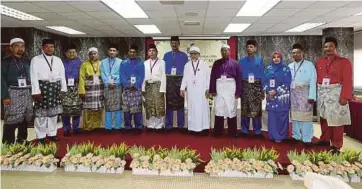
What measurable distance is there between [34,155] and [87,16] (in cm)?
450

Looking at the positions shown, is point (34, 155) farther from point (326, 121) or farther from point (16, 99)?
point (326, 121)

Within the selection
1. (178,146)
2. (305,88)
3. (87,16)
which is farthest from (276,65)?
(87,16)

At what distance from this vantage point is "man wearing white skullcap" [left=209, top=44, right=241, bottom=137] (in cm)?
502

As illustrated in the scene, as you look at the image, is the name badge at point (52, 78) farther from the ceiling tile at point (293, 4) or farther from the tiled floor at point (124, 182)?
the ceiling tile at point (293, 4)

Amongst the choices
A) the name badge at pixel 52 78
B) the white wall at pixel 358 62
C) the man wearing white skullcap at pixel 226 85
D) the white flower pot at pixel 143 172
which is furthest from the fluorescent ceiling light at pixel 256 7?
the white wall at pixel 358 62

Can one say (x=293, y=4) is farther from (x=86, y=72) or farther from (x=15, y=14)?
(x=15, y=14)

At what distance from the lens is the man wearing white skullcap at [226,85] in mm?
5023

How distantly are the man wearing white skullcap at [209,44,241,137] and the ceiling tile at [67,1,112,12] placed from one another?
2.71 meters

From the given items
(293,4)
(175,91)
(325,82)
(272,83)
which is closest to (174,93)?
(175,91)

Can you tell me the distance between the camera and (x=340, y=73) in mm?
4359

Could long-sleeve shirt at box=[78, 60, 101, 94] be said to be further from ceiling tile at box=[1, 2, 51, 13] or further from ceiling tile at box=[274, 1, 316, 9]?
ceiling tile at box=[274, 1, 316, 9]

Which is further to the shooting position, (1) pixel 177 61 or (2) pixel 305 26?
(2) pixel 305 26

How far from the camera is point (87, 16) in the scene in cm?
759

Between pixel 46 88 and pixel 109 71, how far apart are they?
1118 millimetres
